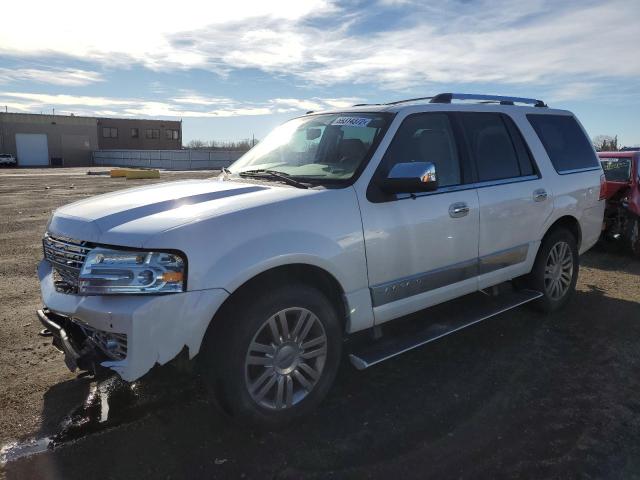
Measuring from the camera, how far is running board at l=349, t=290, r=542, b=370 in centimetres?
348

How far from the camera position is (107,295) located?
9.04ft

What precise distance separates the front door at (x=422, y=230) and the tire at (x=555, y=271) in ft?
3.94

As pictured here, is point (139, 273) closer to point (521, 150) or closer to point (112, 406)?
point (112, 406)

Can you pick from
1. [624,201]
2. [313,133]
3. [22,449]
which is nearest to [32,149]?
[624,201]

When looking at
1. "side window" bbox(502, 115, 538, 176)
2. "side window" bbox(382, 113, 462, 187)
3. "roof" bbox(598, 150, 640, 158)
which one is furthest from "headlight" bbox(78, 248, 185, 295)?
"roof" bbox(598, 150, 640, 158)

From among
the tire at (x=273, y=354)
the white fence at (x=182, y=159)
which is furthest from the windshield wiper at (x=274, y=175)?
the white fence at (x=182, y=159)

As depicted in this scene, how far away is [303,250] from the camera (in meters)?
3.10

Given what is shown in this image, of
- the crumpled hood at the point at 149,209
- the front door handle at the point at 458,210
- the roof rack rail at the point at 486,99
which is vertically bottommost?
the front door handle at the point at 458,210

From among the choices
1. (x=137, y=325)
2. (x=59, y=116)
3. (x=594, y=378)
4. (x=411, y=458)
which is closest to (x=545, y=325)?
(x=594, y=378)

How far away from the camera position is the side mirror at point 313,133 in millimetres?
4246

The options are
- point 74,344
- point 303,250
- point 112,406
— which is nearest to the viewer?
point 74,344

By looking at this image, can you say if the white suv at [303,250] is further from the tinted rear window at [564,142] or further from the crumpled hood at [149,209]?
the tinted rear window at [564,142]

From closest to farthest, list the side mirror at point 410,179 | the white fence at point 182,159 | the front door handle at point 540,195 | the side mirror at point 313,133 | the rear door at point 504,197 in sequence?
the side mirror at point 410,179 < the side mirror at point 313,133 < the rear door at point 504,197 < the front door handle at point 540,195 < the white fence at point 182,159

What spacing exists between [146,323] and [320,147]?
2.08 m
